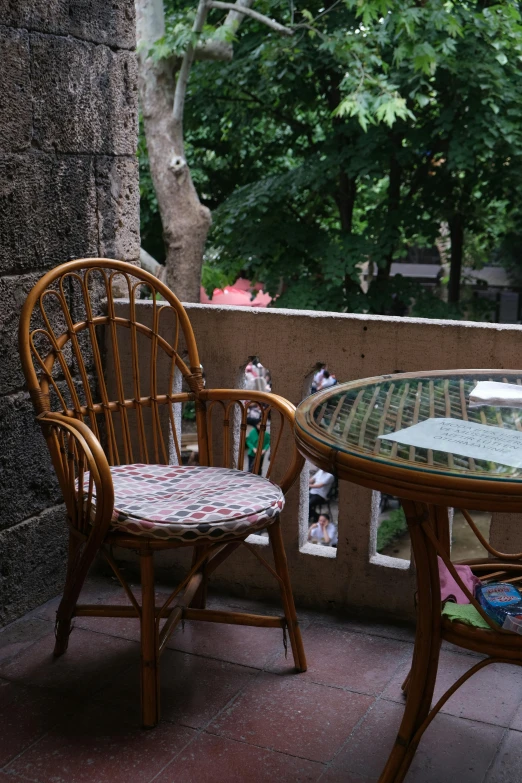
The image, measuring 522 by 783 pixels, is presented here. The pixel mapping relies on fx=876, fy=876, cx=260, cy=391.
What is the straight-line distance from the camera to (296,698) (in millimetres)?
2229

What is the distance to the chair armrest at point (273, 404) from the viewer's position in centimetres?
233

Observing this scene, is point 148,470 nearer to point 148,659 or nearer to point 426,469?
point 148,659

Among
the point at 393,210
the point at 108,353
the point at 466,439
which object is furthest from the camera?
the point at 393,210

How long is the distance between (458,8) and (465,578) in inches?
314

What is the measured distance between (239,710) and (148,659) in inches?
11.1

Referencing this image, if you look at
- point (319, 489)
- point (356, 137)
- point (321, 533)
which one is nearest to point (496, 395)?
point (321, 533)

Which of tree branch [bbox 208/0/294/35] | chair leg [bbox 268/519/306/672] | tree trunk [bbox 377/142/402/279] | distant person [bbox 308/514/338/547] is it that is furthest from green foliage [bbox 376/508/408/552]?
chair leg [bbox 268/519/306/672]

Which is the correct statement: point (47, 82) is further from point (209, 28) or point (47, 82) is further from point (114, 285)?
point (209, 28)

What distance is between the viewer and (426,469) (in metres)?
1.49

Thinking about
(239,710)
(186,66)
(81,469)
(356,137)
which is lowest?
(239,710)

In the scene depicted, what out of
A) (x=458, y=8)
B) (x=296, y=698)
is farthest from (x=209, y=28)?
(x=296, y=698)

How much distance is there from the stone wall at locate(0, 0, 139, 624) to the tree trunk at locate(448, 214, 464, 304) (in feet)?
27.7

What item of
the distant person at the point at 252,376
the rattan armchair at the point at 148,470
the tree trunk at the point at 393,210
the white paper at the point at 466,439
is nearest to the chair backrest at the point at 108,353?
the rattan armchair at the point at 148,470

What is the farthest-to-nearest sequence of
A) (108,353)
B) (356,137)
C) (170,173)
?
1. (356,137)
2. (170,173)
3. (108,353)
